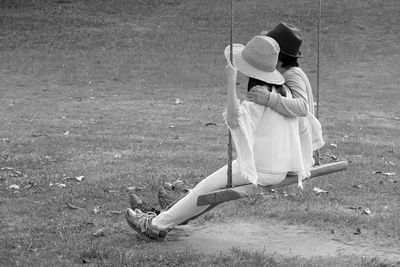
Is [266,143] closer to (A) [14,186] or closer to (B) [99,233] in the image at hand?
(B) [99,233]

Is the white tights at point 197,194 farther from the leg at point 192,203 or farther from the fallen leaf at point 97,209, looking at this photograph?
the fallen leaf at point 97,209

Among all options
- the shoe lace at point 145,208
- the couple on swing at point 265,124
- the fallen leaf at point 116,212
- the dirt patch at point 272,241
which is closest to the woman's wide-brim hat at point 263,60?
the couple on swing at point 265,124

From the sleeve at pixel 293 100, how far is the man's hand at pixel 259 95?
3 centimetres

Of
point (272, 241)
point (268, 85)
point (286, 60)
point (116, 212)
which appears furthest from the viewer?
point (116, 212)

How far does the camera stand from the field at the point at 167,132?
4816mm

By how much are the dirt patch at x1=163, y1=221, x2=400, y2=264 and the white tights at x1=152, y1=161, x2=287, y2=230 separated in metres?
0.17

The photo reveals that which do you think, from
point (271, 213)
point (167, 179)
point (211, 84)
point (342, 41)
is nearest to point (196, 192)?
point (271, 213)

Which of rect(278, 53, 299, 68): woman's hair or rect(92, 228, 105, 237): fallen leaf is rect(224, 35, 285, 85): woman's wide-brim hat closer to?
rect(278, 53, 299, 68): woman's hair

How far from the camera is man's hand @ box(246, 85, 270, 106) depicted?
4.41 metres

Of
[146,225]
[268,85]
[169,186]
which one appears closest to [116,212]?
[169,186]

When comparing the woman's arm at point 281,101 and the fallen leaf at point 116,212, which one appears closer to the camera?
the woman's arm at point 281,101

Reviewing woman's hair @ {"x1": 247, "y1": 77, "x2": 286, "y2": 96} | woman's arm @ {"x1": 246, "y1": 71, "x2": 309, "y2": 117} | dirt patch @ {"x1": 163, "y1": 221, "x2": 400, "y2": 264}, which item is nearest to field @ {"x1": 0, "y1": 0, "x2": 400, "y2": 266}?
dirt patch @ {"x1": 163, "y1": 221, "x2": 400, "y2": 264}

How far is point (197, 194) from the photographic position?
15.0 feet

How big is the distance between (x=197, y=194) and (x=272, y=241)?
664 mm
